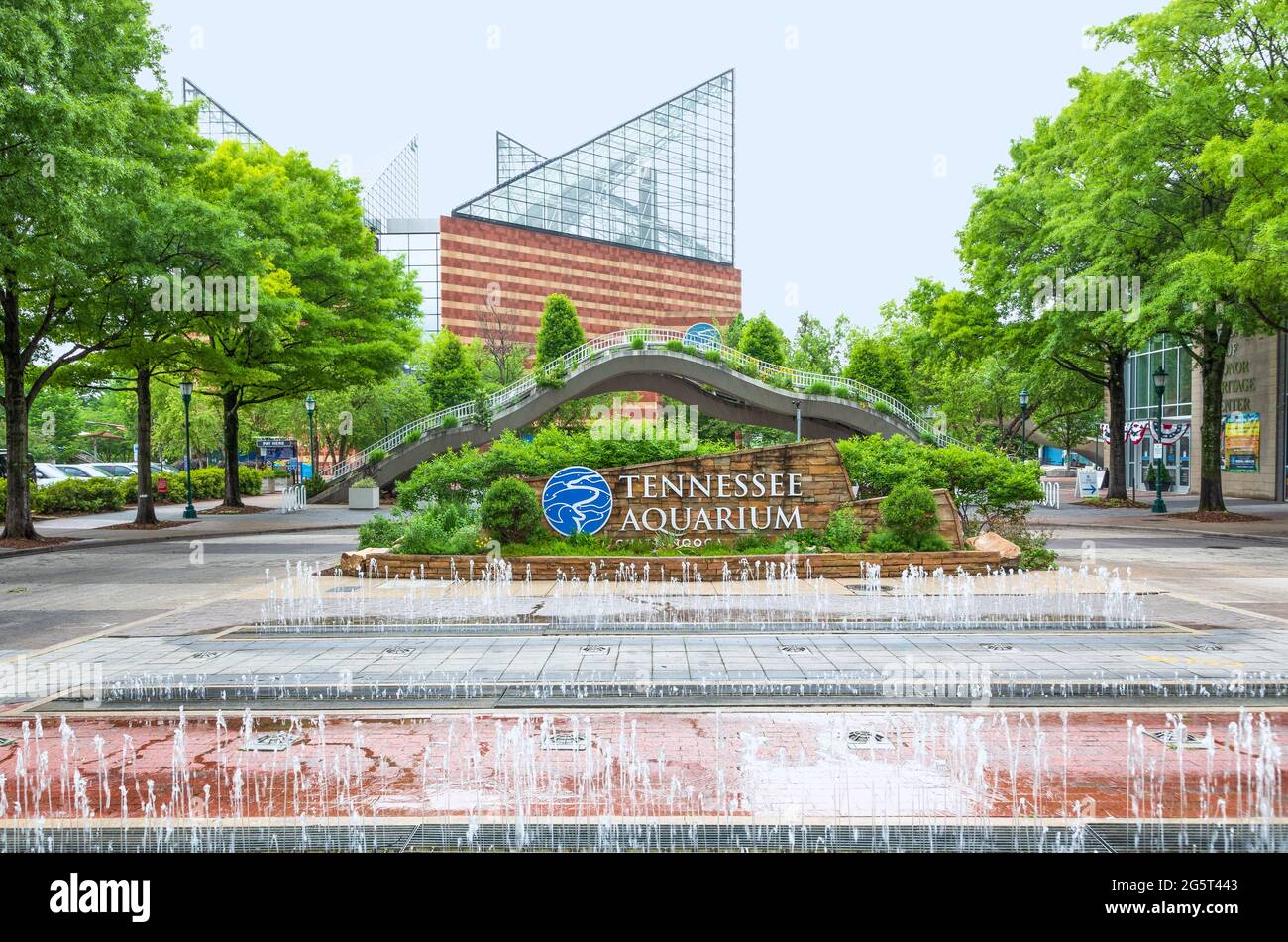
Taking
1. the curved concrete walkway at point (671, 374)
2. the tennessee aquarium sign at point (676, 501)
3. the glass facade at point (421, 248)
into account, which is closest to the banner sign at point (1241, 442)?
the curved concrete walkway at point (671, 374)

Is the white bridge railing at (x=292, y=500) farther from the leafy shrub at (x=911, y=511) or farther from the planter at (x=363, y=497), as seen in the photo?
the leafy shrub at (x=911, y=511)

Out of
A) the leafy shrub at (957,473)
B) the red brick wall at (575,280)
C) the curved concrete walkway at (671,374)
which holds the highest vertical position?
the red brick wall at (575,280)

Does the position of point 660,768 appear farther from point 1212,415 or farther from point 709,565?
point 1212,415

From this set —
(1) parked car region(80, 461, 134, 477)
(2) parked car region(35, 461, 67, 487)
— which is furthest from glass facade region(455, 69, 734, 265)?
(2) parked car region(35, 461, 67, 487)

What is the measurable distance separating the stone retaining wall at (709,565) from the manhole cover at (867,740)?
7984 millimetres

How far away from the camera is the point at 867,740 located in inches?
249

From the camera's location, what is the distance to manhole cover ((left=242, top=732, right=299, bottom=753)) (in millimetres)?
6320

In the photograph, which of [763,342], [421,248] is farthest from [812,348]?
[421,248]

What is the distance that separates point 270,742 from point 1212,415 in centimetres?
2937

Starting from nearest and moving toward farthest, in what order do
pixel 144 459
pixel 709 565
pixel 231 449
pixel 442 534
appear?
1. pixel 709 565
2. pixel 442 534
3. pixel 144 459
4. pixel 231 449

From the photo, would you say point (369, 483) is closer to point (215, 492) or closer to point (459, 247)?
point (215, 492)

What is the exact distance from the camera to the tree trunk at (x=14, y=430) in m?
22.0

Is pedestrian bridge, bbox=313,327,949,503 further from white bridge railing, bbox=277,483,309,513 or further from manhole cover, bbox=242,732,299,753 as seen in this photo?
manhole cover, bbox=242,732,299,753

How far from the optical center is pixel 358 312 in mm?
35125
